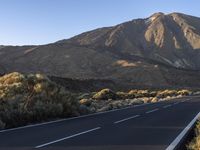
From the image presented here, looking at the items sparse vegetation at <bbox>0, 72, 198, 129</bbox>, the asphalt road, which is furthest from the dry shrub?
the asphalt road

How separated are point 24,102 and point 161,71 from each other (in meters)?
109

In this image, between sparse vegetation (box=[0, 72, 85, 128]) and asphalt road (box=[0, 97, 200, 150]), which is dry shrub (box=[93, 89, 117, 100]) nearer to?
sparse vegetation (box=[0, 72, 85, 128])

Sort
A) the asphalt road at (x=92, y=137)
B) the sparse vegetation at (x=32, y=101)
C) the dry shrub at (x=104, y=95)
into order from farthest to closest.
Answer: the dry shrub at (x=104, y=95) → the sparse vegetation at (x=32, y=101) → the asphalt road at (x=92, y=137)

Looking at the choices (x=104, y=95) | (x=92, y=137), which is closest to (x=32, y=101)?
(x=92, y=137)

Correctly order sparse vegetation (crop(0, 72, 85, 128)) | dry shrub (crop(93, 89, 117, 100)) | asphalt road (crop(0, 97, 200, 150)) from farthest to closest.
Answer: dry shrub (crop(93, 89, 117, 100)) → sparse vegetation (crop(0, 72, 85, 128)) → asphalt road (crop(0, 97, 200, 150))

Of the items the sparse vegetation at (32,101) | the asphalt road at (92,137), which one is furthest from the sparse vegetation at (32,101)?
the asphalt road at (92,137)

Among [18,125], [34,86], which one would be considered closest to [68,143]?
[18,125]

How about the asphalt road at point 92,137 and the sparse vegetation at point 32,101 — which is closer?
the asphalt road at point 92,137

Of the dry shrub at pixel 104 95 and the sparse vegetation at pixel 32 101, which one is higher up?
the sparse vegetation at pixel 32 101

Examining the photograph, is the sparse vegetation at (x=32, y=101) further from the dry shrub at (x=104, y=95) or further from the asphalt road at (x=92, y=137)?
the dry shrub at (x=104, y=95)

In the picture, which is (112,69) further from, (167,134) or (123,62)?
(167,134)

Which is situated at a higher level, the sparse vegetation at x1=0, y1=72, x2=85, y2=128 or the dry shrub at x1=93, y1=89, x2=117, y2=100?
the sparse vegetation at x1=0, y1=72, x2=85, y2=128

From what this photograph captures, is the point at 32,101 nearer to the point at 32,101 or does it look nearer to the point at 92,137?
the point at 32,101

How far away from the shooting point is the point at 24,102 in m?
22.5
